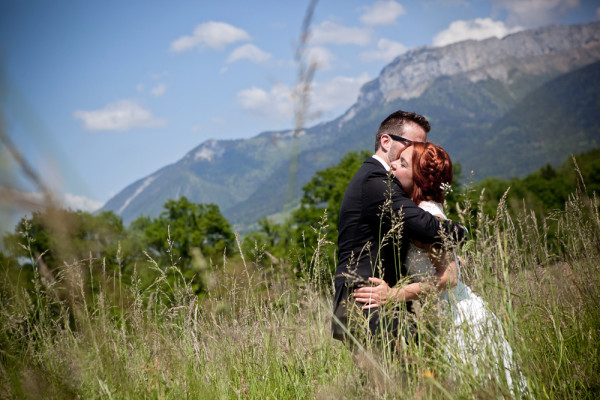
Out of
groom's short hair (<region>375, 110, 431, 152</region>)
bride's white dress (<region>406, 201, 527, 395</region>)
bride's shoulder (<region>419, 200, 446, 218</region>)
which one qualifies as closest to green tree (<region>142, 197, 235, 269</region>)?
groom's short hair (<region>375, 110, 431, 152</region>)

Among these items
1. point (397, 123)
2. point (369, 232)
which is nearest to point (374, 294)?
point (369, 232)

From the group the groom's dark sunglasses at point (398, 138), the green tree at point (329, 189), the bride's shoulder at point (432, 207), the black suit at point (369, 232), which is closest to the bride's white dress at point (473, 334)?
the bride's shoulder at point (432, 207)

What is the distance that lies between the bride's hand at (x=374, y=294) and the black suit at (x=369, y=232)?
10 centimetres

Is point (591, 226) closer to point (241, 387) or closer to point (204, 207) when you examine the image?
point (241, 387)

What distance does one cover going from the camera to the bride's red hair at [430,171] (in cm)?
315

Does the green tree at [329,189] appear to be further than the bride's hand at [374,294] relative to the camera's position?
Yes

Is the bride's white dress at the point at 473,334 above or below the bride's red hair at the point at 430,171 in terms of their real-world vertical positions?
below

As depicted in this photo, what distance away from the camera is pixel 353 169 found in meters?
38.2

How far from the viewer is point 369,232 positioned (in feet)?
10.3

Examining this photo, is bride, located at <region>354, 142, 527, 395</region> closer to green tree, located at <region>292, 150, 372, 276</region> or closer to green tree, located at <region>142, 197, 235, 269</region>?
green tree, located at <region>292, 150, 372, 276</region>

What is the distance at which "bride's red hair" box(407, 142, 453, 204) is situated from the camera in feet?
10.3

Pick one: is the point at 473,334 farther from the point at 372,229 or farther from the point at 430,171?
the point at 430,171

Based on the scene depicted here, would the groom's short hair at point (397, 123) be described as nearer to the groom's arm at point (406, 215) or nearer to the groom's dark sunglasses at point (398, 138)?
the groom's dark sunglasses at point (398, 138)

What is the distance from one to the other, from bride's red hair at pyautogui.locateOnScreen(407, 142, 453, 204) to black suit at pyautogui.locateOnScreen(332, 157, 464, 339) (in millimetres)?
183
